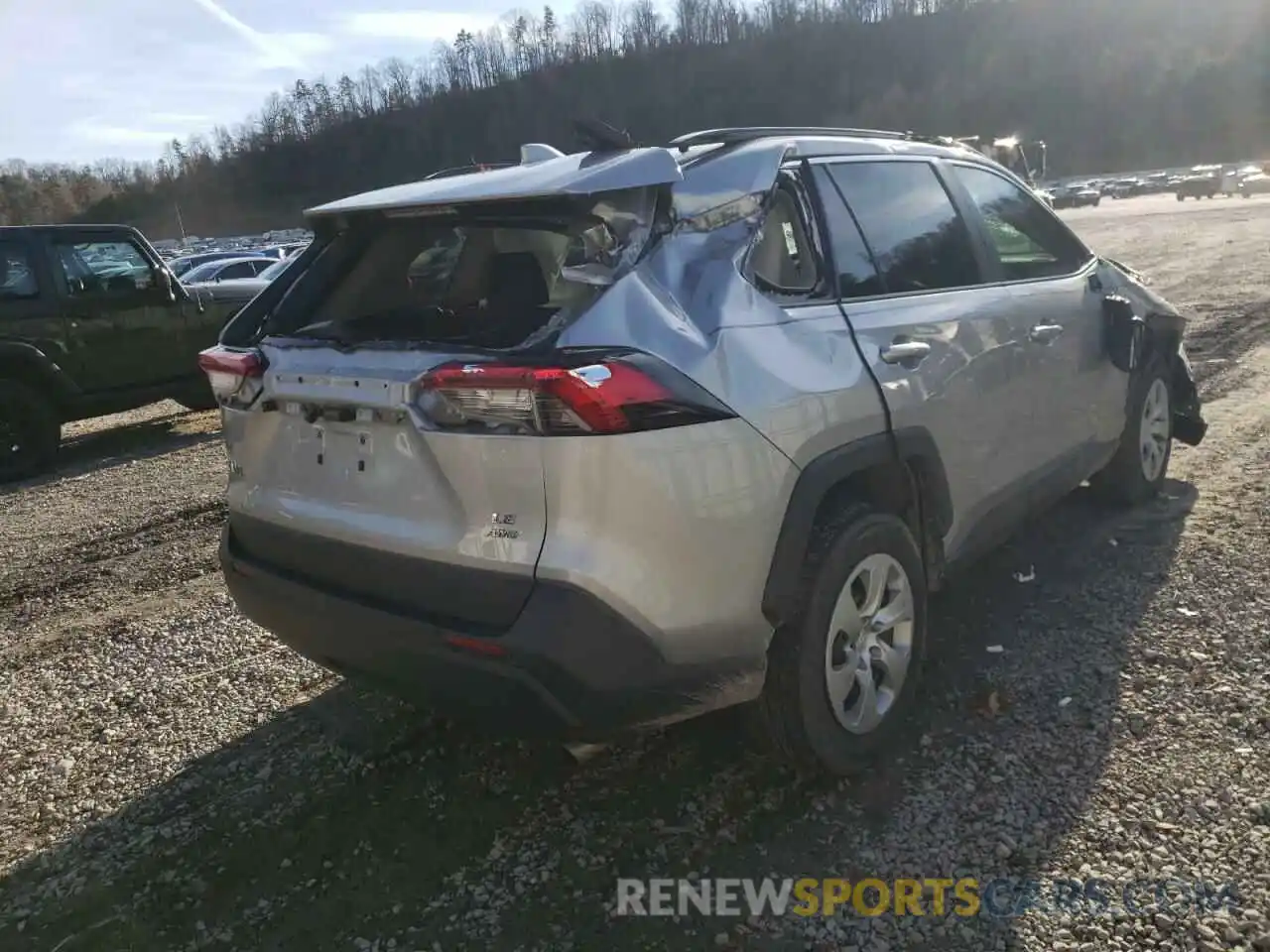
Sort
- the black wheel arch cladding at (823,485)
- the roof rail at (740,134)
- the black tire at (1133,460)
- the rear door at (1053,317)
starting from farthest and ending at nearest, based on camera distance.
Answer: the black tire at (1133,460), the rear door at (1053,317), the roof rail at (740,134), the black wheel arch cladding at (823,485)

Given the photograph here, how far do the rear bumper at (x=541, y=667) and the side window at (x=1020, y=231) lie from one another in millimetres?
2249

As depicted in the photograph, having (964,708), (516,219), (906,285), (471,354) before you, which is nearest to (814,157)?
(906,285)

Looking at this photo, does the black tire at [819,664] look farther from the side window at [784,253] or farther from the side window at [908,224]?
the side window at [908,224]

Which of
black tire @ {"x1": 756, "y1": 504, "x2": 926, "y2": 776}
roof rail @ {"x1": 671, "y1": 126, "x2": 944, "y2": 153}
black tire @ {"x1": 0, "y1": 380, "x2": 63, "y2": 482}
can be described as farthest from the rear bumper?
black tire @ {"x1": 0, "y1": 380, "x2": 63, "y2": 482}

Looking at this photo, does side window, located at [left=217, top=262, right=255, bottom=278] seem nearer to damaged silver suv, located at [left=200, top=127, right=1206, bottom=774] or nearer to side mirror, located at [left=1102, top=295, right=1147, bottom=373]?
damaged silver suv, located at [left=200, top=127, right=1206, bottom=774]

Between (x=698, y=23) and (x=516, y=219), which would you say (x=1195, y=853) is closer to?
(x=516, y=219)

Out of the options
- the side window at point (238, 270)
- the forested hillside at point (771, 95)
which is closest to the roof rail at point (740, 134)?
the side window at point (238, 270)

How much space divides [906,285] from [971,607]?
4.98 ft

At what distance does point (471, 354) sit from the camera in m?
2.39

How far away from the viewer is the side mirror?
4516mm

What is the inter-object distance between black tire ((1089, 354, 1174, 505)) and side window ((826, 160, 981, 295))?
1635 millimetres

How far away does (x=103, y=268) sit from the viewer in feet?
29.6

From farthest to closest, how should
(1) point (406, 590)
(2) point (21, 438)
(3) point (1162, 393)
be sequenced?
(2) point (21, 438) < (3) point (1162, 393) < (1) point (406, 590)

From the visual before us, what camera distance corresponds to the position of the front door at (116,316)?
28.6 ft
